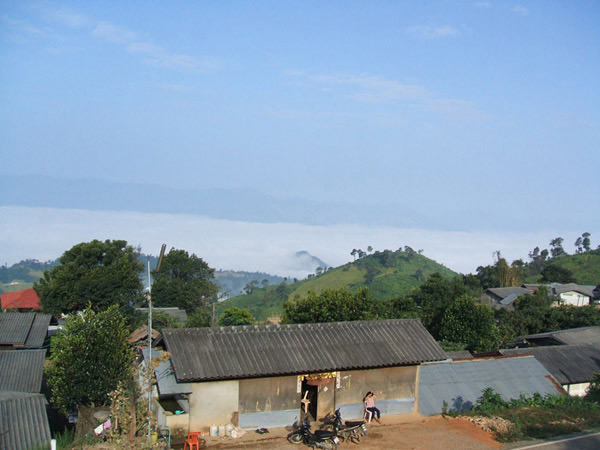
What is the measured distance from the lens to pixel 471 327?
45.4 metres

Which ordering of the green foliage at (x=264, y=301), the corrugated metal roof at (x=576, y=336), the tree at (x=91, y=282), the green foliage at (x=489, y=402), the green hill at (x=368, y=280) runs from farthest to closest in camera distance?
the green hill at (x=368, y=280), the green foliage at (x=264, y=301), the tree at (x=91, y=282), the corrugated metal roof at (x=576, y=336), the green foliage at (x=489, y=402)

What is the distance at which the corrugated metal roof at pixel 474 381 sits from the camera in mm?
21839

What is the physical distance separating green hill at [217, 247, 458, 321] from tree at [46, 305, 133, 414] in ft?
215

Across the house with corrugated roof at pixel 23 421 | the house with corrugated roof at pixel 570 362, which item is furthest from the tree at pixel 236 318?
the house with corrugated roof at pixel 23 421

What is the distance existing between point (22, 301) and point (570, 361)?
192ft

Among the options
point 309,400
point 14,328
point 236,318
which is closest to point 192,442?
point 309,400

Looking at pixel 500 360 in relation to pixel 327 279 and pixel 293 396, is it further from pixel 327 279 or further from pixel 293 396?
pixel 327 279

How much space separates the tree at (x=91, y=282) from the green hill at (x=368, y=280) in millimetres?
35595

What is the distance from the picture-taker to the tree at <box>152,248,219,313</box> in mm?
71375

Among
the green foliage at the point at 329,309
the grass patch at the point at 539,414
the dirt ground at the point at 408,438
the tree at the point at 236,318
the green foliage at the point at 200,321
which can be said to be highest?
the green foliage at the point at 329,309

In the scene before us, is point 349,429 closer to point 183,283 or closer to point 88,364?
point 88,364

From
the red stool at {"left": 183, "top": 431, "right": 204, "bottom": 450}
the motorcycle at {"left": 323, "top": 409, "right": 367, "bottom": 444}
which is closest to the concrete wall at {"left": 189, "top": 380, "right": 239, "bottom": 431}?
the red stool at {"left": 183, "top": 431, "right": 204, "bottom": 450}

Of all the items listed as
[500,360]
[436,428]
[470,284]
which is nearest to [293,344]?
[436,428]

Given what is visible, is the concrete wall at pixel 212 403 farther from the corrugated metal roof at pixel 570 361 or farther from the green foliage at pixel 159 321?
the green foliage at pixel 159 321
